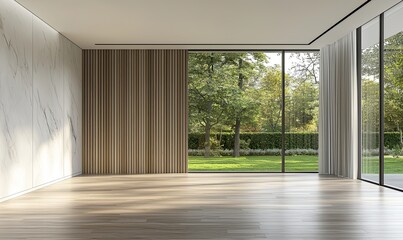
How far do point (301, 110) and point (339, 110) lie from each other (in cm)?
130

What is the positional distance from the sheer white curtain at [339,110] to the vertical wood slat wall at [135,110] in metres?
2.91

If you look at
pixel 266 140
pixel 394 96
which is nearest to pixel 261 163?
pixel 266 140

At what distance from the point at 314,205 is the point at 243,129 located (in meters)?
8.10

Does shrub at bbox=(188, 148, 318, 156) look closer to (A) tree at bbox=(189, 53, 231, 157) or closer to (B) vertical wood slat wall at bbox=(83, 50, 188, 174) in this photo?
(A) tree at bbox=(189, 53, 231, 157)

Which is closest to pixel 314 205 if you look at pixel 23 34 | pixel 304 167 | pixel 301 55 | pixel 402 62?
pixel 402 62

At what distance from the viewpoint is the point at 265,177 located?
32.2 ft

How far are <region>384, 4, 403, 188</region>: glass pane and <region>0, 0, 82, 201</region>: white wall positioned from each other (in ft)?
18.0

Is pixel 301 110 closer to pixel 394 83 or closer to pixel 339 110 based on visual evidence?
pixel 339 110

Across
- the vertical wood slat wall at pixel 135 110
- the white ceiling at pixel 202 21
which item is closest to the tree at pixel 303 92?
the white ceiling at pixel 202 21

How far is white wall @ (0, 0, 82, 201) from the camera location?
A: 22.0 ft

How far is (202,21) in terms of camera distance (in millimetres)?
8203

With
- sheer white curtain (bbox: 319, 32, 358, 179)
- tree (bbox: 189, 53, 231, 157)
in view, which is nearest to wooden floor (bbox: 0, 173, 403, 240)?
sheer white curtain (bbox: 319, 32, 358, 179)

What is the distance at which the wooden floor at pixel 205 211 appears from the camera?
444cm

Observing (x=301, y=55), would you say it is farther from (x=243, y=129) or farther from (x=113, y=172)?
(x=113, y=172)
